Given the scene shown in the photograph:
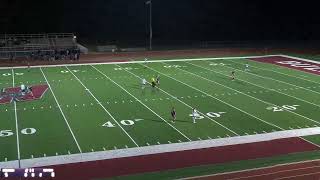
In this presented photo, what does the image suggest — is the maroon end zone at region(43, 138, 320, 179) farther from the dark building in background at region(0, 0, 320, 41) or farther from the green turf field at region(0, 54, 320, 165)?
the dark building in background at region(0, 0, 320, 41)

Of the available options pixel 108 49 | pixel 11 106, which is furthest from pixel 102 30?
pixel 11 106

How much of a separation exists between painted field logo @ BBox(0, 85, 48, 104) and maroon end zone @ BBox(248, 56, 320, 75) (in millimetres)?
18026

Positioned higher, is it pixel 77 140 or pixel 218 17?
pixel 218 17

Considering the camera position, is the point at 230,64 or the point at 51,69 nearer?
the point at 51,69

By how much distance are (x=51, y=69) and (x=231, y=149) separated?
19441 mm

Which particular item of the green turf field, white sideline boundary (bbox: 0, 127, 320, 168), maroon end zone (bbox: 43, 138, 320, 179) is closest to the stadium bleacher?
the green turf field

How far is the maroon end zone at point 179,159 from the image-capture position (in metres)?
13.7

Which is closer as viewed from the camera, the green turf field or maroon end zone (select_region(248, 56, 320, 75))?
the green turf field

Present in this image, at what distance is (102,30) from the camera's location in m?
52.1

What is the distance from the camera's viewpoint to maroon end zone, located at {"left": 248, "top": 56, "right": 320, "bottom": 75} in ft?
106

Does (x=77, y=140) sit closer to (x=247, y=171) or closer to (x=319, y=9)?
(x=247, y=171)

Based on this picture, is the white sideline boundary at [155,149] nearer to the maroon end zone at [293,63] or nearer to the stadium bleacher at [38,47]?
the maroon end zone at [293,63]

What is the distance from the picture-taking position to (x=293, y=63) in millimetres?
35469

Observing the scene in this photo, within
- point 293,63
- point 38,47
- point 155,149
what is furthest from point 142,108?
point 38,47
